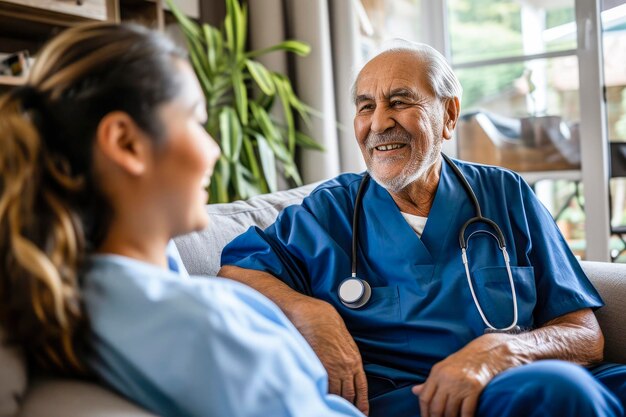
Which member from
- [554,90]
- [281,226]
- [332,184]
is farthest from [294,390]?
[554,90]

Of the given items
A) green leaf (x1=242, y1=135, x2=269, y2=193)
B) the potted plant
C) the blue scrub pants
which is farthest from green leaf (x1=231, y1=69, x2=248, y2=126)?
the blue scrub pants

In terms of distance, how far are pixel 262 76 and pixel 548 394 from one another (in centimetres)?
190

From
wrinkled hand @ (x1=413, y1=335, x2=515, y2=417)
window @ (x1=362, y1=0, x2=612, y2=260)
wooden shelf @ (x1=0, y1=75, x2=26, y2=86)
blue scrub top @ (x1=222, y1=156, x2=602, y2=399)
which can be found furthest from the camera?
window @ (x1=362, y1=0, x2=612, y2=260)

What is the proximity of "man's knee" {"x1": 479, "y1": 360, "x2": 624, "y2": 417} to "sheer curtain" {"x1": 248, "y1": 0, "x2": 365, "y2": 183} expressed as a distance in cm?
192

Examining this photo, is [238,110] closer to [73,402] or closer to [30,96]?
[30,96]

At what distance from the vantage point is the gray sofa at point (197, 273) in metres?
0.74

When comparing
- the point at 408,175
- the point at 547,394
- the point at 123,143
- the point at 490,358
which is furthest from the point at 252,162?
the point at 123,143

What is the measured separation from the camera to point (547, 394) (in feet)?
3.52

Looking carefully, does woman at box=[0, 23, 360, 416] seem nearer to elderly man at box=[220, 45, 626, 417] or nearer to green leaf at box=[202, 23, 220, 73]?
elderly man at box=[220, 45, 626, 417]

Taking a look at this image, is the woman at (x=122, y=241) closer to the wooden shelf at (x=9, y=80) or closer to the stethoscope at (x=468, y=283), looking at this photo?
the stethoscope at (x=468, y=283)

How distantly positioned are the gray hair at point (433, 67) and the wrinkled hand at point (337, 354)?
→ 65 centimetres

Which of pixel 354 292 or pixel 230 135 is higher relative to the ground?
pixel 230 135

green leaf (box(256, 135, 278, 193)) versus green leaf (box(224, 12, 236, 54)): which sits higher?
green leaf (box(224, 12, 236, 54))

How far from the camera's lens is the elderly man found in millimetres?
1295
